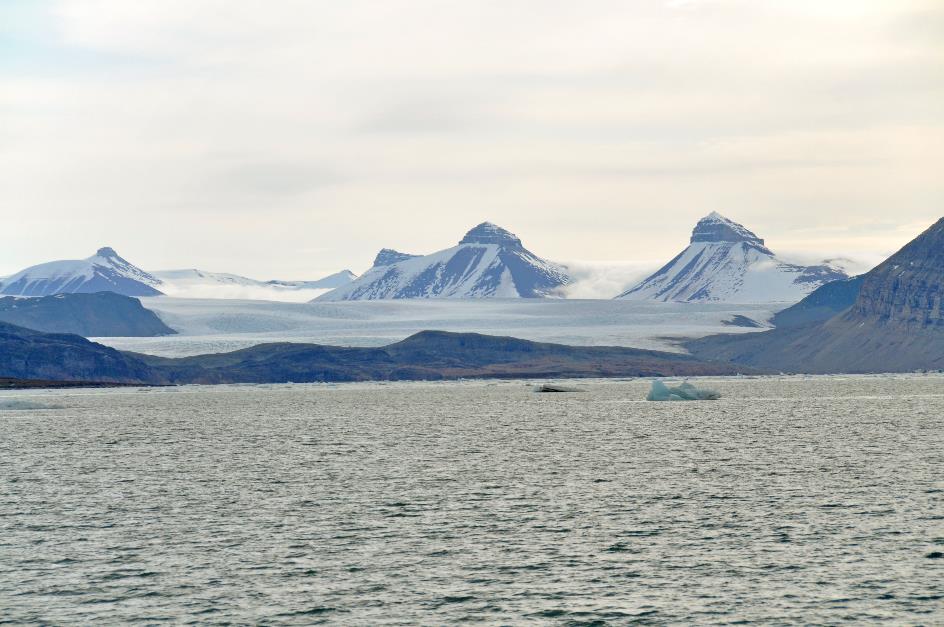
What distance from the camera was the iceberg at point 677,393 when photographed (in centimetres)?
15525

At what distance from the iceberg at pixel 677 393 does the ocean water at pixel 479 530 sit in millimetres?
60752

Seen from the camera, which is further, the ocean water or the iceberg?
the iceberg

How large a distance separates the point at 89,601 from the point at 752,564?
58.9 ft

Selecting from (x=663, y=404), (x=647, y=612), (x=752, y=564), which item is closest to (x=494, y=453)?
(x=752, y=564)

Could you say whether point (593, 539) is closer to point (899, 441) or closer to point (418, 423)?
point (899, 441)

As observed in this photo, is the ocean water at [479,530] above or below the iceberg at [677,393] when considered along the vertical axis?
below

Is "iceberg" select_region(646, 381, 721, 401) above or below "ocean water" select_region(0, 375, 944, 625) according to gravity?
above

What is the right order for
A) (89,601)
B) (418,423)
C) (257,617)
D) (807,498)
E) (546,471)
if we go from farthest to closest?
1. (418,423)
2. (546,471)
3. (807,498)
4. (89,601)
5. (257,617)

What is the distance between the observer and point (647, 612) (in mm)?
32406

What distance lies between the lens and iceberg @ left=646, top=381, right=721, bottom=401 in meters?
155

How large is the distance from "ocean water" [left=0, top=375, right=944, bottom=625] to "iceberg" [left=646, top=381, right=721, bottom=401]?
199 feet

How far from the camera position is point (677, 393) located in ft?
519

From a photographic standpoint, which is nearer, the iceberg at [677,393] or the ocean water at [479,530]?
the ocean water at [479,530]

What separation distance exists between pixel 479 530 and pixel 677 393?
11520cm
